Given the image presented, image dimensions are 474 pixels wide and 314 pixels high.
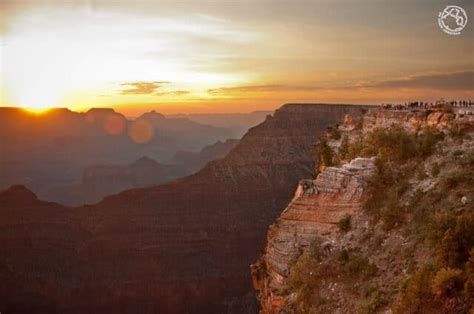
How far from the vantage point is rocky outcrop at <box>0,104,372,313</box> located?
5588 cm

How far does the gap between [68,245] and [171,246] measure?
11453mm

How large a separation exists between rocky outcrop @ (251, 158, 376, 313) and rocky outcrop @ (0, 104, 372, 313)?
30468 millimetres

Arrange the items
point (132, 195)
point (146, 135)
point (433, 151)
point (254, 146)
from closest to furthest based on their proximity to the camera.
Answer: point (433, 151)
point (132, 195)
point (254, 146)
point (146, 135)

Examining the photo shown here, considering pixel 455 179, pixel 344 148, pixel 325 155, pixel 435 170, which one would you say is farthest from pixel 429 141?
pixel 325 155

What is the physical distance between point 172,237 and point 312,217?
51.0 meters

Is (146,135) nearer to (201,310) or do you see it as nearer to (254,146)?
(254,146)

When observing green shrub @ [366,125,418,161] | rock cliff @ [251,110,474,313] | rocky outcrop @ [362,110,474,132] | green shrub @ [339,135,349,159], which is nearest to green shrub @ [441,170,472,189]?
rock cliff @ [251,110,474,313]

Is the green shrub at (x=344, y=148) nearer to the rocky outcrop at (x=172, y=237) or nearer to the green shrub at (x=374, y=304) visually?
the green shrub at (x=374, y=304)

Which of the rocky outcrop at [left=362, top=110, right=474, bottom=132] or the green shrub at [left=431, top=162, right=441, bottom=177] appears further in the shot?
the rocky outcrop at [left=362, top=110, right=474, bottom=132]

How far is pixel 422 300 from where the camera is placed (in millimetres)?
11219

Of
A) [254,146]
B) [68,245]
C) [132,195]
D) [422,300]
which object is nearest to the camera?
[422,300]

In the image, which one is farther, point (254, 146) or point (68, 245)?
point (254, 146)

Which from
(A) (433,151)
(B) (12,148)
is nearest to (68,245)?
(A) (433,151)

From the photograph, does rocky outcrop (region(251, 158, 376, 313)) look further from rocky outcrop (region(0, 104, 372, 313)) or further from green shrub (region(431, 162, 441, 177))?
rocky outcrop (region(0, 104, 372, 313))
